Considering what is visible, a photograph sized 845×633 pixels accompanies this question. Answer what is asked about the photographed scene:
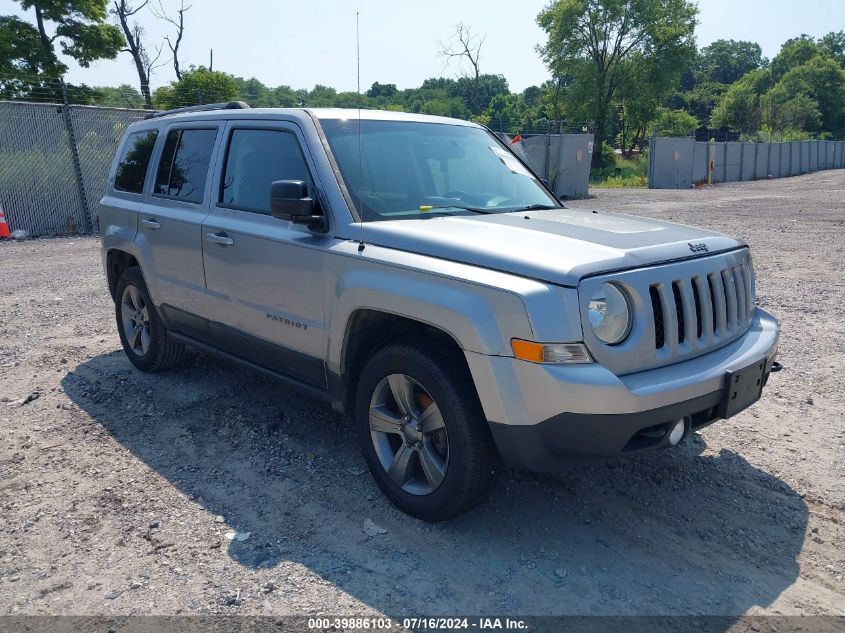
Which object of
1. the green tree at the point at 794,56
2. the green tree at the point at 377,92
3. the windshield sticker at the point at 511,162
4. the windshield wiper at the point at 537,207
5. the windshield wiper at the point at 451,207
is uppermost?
the green tree at the point at 794,56

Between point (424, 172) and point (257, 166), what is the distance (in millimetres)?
1047

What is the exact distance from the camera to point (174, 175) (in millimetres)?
5152

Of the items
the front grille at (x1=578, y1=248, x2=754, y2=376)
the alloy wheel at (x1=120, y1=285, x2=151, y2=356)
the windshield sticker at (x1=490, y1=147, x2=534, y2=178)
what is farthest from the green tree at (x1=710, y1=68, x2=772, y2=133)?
the front grille at (x1=578, y1=248, x2=754, y2=376)

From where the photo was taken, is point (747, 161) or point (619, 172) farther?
point (619, 172)

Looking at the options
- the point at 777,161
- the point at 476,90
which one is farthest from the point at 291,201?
the point at 476,90

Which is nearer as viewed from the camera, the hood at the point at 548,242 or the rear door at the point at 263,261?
the hood at the point at 548,242

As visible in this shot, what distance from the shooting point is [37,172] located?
46.2ft

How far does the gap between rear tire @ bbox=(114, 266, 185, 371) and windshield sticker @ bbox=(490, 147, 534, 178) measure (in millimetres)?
2773

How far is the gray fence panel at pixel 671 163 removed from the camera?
Answer: 113 ft

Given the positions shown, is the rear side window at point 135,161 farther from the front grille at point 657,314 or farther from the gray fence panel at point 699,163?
the gray fence panel at point 699,163

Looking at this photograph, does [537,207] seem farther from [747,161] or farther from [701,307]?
[747,161]

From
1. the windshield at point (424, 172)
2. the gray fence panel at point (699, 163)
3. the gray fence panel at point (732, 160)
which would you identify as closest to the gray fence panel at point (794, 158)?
the gray fence panel at point (732, 160)

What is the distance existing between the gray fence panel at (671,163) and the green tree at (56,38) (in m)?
26.4

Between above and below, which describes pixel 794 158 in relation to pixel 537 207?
below
